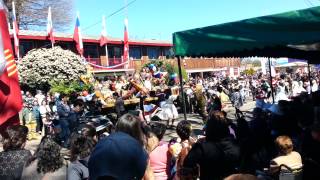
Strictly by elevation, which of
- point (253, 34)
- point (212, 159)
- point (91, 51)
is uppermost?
point (91, 51)

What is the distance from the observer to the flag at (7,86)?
4945 millimetres

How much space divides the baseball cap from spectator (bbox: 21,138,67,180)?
1.14m

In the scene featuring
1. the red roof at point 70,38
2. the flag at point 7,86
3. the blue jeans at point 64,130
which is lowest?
the blue jeans at point 64,130

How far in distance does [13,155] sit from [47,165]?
0.46m

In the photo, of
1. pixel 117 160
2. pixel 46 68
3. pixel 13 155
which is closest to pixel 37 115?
pixel 46 68

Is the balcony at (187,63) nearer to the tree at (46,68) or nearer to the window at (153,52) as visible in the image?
the window at (153,52)

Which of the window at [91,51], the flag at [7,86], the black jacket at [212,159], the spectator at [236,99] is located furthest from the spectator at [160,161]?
the window at [91,51]

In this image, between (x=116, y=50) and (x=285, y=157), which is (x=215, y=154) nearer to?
(x=285, y=157)

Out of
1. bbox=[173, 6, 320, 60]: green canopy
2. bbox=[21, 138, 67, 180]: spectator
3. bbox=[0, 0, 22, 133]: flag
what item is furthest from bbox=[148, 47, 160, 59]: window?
bbox=[21, 138, 67, 180]: spectator

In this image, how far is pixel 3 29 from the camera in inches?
199

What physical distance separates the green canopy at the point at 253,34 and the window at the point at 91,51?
32110 millimetres

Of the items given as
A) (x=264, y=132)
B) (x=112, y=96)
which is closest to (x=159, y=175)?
(x=264, y=132)

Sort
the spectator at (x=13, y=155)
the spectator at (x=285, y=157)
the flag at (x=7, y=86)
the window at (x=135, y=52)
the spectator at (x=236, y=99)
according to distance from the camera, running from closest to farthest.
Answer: the spectator at (x=13, y=155) → the spectator at (x=285, y=157) → the flag at (x=7, y=86) → the spectator at (x=236, y=99) → the window at (x=135, y=52)

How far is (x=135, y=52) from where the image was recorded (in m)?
44.4
